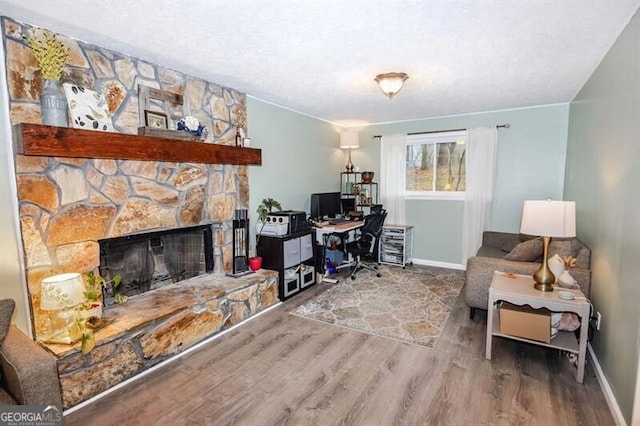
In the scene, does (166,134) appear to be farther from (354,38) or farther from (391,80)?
(391,80)

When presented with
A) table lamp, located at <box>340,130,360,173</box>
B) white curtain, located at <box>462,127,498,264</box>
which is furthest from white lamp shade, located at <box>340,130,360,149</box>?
white curtain, located at <box>462,127,498,264</box>

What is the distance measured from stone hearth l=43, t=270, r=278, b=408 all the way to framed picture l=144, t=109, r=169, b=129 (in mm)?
1505

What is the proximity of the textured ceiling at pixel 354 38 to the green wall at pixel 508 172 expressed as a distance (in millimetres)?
909

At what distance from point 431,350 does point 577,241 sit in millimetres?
1682

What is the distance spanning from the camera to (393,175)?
5.32m

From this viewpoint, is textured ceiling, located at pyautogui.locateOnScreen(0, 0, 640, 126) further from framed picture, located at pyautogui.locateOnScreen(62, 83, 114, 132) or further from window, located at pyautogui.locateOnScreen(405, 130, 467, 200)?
window, located at pyautogui.locateOnScreen(405, 130, 467, 200)

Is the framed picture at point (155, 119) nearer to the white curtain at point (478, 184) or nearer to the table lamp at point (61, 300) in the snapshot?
the table lamp at point (61, 300)

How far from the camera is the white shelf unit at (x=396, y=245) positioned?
5.08 metres

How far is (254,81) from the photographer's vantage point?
3.20m

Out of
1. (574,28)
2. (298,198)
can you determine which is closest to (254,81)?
(298,198)

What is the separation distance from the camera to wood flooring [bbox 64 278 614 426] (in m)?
1.92

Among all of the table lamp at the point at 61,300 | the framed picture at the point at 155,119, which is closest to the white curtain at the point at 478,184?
the framed picture at the point at 155,119

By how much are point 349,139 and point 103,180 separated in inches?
146

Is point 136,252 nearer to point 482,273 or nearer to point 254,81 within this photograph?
point 254,81
